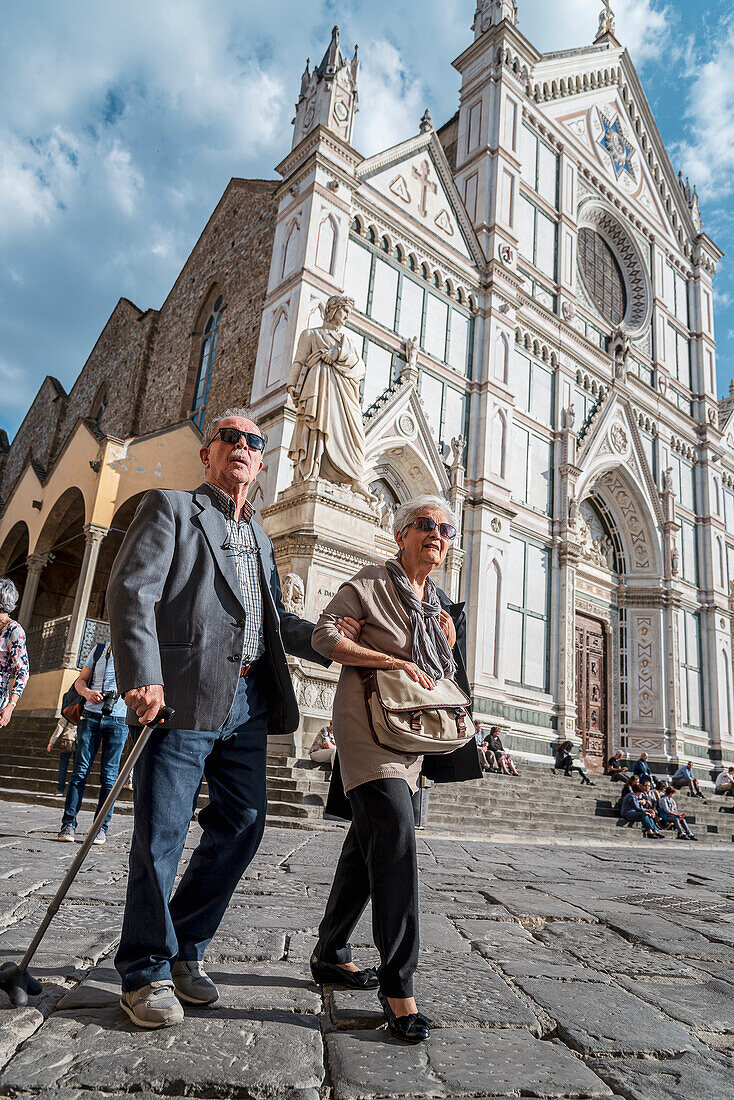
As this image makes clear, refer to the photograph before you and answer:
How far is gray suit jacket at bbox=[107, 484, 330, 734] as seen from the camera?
1868 mm

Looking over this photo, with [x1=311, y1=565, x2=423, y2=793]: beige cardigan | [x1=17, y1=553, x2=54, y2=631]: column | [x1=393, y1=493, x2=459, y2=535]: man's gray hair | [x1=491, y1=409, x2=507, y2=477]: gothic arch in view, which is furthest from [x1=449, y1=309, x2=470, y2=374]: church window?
[x1=311, y1=565, x2=423, y2=793]: beige cardigan

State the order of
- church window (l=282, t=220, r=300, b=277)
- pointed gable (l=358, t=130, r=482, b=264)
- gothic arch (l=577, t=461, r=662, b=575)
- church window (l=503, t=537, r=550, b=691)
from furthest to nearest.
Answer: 1. gothic arch (l=577, t=461, r=662, b=575)
2. church window (l=503, t=537, r=550, b=691)
3. pointed gable (l=358, t=130, r=482, b=264)
4. church window (l=282, t=220, r=300, b=277)

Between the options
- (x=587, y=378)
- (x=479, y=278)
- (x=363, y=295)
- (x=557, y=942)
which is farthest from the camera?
(x=587, y=378)

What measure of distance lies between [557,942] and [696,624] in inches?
764

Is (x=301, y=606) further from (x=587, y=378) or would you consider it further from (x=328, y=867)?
(x=587, y=378)

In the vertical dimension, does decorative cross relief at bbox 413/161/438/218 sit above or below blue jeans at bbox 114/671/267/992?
above

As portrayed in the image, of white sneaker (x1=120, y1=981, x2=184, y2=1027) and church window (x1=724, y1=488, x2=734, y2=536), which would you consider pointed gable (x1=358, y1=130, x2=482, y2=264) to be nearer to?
church window (x1=724, y1=488, x2=734, y2=536)

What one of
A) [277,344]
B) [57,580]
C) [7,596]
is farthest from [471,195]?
[7,596]

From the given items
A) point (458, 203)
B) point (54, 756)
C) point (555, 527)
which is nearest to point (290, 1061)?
point (54, 756)

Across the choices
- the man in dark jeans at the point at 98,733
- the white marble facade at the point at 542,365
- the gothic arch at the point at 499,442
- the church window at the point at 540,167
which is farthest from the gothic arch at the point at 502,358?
the man in dark jeans at the point at 98,733

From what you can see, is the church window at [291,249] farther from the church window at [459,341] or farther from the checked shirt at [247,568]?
the checked shirt at [247,568]

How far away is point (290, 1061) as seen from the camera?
153 cm

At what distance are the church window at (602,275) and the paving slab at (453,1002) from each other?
68.8 ft

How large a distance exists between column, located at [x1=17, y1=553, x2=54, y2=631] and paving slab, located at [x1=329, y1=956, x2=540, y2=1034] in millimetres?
12879
